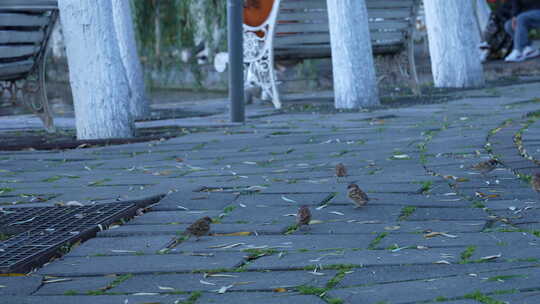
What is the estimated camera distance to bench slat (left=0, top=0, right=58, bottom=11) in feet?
26.8

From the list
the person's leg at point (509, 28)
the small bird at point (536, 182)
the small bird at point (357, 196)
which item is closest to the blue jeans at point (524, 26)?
the person's leg at point (509, 28)

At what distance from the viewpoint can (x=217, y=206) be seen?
4820mm

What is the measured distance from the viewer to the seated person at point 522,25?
49.1 ft

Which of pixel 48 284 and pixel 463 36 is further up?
pixel 463 36

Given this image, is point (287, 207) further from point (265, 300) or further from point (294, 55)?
point (294, 55)

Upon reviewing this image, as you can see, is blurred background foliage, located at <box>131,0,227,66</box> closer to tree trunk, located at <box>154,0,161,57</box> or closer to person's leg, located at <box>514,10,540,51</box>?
tree trunk, located at <box>154,0,161,57</box>

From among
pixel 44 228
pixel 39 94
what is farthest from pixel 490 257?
pixel 39 94

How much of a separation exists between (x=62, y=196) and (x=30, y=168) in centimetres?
134

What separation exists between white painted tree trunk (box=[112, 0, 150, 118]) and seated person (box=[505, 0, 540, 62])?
655 cm

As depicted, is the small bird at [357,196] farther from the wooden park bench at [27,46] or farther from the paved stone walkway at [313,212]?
the wooden park bench at [27,46]

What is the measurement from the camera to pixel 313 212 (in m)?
4.56

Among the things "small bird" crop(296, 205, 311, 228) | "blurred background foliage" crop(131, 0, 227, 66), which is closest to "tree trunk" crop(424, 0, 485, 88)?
"blurred background foliage" crop(131, 0, 227, 66)

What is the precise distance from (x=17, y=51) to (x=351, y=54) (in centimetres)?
315

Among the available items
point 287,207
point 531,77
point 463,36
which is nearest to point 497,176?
point 287,207
